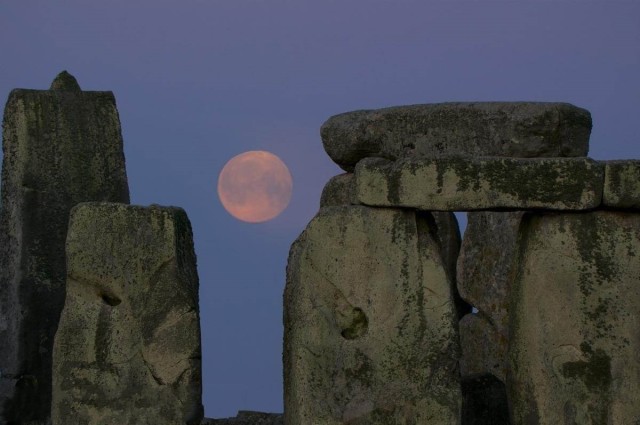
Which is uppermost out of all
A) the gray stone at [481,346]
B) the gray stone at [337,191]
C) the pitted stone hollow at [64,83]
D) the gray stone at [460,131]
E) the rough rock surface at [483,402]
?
the pitted stone hollow at [64,83]

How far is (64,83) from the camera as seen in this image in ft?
48.2

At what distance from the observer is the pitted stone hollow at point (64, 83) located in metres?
14.7

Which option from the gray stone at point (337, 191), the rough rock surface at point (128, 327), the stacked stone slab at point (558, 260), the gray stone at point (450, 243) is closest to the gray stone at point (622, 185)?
the stacked stone slab at point (558, 260)

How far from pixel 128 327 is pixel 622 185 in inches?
151

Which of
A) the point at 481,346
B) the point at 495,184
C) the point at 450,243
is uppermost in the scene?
the point at 495,184

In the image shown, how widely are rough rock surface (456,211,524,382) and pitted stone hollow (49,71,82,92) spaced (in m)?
4.22

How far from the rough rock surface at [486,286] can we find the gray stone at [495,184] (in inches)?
151

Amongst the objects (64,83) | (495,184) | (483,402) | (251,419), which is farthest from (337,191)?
(495,184)

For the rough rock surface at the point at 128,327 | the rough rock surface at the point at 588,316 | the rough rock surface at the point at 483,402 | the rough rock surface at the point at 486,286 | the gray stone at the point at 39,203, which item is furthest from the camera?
the rough rock surface at the point at 486,286

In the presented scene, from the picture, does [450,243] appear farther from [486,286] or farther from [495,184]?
[495,184]

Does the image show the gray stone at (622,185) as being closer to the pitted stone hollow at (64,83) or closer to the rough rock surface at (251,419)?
the rough rock surface at (251,419)

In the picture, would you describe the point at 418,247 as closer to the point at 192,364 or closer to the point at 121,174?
the point at 192,364

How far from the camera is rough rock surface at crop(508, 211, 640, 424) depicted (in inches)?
454

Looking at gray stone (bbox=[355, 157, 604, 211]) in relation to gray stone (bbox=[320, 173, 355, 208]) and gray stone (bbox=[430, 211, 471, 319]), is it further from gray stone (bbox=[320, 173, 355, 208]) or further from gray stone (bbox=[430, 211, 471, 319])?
gray stone (bbox=[430, 211, 471, 319])
